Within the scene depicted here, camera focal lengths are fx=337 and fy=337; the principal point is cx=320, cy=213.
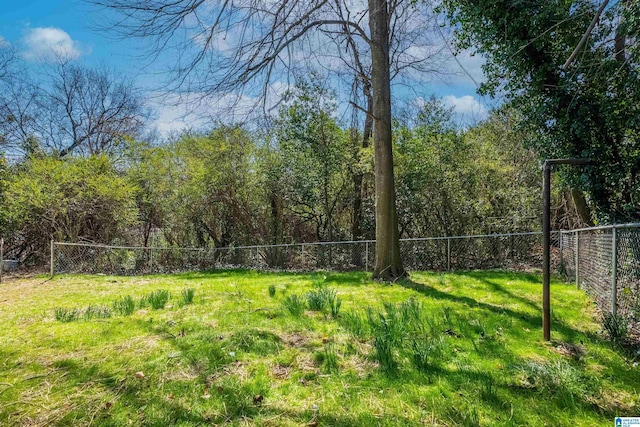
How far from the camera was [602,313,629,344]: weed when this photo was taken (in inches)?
121

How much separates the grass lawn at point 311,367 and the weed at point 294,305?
26mm

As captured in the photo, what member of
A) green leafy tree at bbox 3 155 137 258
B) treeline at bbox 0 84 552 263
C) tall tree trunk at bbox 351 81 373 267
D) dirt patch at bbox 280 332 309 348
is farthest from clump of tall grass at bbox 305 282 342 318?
green leafy tree at bbox 3 155 137 258

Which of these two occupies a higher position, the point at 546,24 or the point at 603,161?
the point at 546,24

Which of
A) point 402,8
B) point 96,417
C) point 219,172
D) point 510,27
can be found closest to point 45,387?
point 96,417

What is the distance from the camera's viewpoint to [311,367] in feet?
8.58

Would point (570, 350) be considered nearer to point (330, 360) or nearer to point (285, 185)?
point (330, 360)

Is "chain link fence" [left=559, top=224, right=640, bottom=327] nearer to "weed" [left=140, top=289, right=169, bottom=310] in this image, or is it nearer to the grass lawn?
the grass lawn

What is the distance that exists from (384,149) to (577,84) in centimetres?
306

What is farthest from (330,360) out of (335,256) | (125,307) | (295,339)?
(335,256)

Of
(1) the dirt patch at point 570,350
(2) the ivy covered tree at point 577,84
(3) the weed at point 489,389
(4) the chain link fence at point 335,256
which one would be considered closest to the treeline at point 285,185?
(4) the chain link fence at point 335,256

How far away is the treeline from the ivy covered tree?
3.10 m

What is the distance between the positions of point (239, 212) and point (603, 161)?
32.1 ft

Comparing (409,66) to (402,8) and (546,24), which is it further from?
(546,24)

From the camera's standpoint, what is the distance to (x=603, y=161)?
5055 millimetres
